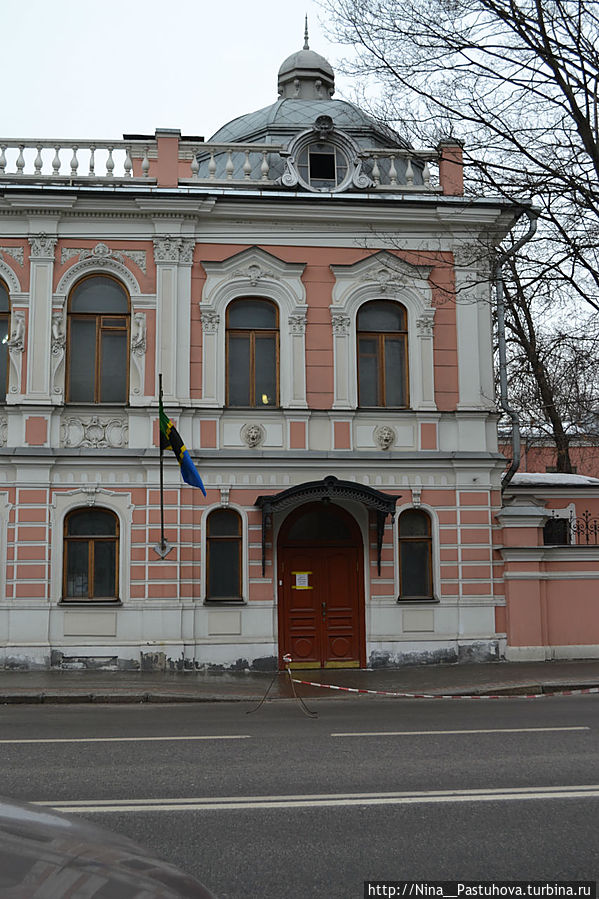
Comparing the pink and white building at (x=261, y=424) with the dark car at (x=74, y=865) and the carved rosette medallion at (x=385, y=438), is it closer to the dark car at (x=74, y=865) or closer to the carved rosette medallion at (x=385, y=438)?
the carved rosette medallion at (x=385, y=438)

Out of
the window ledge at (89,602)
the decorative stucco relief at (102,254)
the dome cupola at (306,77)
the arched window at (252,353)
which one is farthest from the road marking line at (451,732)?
the dome cupola at (306,77)

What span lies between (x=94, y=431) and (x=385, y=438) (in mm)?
5253

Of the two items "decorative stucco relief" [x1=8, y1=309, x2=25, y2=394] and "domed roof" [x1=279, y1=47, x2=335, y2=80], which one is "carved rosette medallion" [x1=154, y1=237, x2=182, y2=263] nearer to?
"decorative stucco relief" [x1=8, y1=309, x2=25, y2=394]

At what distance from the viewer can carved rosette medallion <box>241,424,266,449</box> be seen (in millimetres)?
17281

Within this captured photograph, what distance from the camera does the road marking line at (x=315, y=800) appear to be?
6.21m

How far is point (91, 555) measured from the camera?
1694 cm

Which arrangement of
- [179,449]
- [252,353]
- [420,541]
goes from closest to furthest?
[179,449] < [420,541] < [252,353]

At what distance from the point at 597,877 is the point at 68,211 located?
15.2m

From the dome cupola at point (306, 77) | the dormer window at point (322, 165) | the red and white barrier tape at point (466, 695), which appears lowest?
the red and white barrier tape at point (466, 695)

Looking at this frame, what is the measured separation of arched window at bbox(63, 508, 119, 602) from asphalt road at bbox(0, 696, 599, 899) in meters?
5.63

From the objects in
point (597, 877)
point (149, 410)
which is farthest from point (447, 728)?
point (149, 410)

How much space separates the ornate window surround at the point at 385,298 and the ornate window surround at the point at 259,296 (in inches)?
26.7

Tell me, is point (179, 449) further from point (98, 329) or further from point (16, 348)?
point (16, 348)

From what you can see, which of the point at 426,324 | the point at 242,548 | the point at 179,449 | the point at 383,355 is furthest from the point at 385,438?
the point at 179,449
